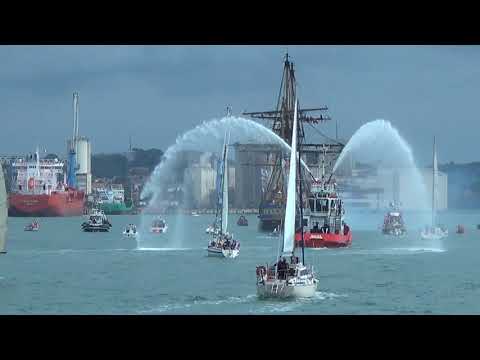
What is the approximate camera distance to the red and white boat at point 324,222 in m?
40.6

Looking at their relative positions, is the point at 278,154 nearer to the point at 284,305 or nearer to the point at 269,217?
the point at 269,217

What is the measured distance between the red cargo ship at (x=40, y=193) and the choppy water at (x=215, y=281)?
141ft

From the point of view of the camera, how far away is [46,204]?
291 ft

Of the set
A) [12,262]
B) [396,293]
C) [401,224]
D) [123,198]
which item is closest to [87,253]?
[12,262]

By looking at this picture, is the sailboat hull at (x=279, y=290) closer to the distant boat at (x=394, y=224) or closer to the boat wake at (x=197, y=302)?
the boat wake at (x=197, y=302)

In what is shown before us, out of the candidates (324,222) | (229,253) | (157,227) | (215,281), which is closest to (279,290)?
(215,281)

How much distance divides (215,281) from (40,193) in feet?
208

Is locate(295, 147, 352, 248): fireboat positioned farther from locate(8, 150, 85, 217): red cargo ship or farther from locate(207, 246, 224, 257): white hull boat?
locate(8, 150, 85, 217): red cargo ship

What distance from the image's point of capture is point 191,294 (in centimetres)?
2250

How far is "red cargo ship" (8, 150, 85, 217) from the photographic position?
86562 mm
